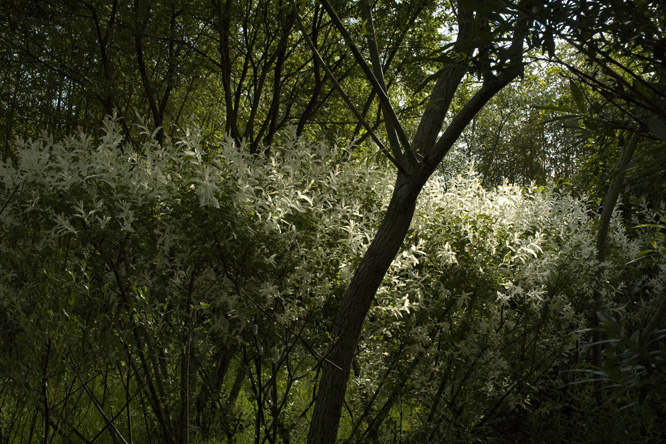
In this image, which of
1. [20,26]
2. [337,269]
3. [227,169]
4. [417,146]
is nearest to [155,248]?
[227,169]

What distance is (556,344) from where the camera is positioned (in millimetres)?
4242

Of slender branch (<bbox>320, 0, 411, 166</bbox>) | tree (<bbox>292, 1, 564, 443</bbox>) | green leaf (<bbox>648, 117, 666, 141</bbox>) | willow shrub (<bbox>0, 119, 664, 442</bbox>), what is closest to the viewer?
green leaf (<bbox>648, 117, 666, 141</bbox>)

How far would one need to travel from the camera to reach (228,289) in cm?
266

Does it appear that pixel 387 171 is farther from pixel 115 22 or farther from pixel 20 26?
pixel 20 26

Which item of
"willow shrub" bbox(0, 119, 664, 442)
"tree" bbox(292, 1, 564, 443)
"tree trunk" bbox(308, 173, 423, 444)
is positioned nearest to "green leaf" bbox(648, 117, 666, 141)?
"tree" bbox(292, 1, 564, 443)

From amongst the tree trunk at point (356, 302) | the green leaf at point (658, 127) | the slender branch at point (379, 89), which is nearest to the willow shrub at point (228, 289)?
the tree trunk at point (356, 302)

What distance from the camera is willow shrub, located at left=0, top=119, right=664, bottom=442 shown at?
239cm

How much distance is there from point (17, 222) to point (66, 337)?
808mm

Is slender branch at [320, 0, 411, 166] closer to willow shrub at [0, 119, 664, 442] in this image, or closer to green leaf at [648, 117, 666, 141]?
willow shrub at [0, 119, 664, 442]

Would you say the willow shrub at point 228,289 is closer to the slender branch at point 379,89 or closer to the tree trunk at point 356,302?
the tree trunk at point 356,302

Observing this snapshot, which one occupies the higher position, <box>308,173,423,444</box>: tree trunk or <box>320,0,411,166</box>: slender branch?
<box>320,0,411,166</box>: slender branch

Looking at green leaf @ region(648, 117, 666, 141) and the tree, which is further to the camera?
the tree

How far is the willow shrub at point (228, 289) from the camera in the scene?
7.84 feet

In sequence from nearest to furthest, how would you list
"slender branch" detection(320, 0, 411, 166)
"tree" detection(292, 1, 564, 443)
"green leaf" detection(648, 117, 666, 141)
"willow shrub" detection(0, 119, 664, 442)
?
"green leaf" detection(648, 117, 666, 141)
"slender branch" detection(320, 0, 411, 166)
"tree" detection(292, 1, 564, 443)
"willow shrub" detection(0, 119, 664, 442)
